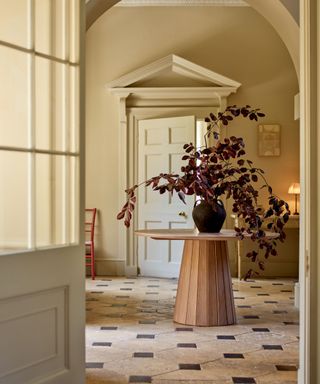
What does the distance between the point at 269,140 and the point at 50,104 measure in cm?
555

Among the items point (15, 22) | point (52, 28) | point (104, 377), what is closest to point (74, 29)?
point (52, 28)

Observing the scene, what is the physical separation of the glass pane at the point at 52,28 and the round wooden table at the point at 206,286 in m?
2.40

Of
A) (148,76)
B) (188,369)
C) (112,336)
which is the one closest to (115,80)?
(148,76)

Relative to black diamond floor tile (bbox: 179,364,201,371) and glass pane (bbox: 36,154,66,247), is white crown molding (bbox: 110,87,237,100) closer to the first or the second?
black diamond floor tile (bbox: 179,364,201,371)

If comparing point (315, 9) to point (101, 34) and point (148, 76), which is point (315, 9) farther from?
point (101, 34)

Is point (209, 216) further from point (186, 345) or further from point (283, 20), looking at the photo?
point (283, 20)

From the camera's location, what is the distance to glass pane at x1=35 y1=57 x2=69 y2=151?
2.70 m

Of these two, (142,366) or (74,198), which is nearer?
(74,198)

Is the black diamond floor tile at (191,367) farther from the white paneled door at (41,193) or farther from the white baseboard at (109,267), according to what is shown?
the white baseboard at (109,267)

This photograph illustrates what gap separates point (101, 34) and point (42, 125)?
18.9 ft

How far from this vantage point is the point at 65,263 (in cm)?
275

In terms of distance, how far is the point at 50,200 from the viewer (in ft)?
9.07

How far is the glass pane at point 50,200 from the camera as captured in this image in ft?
8.84

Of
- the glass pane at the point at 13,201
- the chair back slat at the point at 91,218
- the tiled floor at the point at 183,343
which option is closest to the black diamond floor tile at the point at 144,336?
the tiled floor at the point at 183,343
